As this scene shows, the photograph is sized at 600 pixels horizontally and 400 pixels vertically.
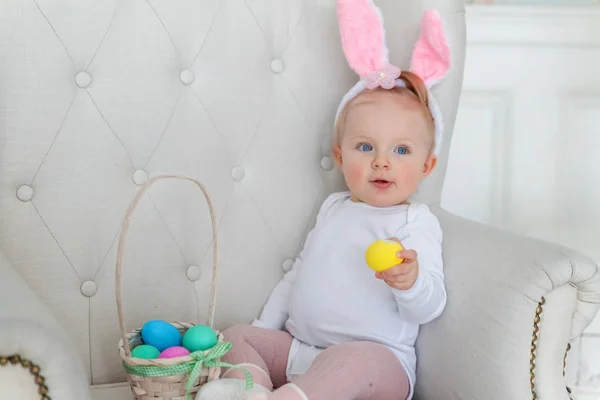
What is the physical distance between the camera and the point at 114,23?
3.98 feet

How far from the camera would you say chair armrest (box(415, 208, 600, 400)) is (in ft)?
3.10

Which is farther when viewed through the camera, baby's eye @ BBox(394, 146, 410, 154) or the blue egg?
baby's eye @ BBox(394, 146, 410, 154)

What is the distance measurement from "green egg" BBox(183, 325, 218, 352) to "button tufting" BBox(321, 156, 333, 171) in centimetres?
42

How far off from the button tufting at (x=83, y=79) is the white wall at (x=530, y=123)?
0.88 metres

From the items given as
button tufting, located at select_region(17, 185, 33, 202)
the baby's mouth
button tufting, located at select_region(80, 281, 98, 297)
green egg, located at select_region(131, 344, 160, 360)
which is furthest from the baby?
button tufting, located at select_region(17, 185, 33, 202)

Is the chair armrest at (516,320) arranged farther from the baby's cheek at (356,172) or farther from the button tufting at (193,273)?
the button tufting at (193,273)

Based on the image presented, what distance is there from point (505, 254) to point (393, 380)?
25 cm

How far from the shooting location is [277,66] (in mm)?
1309

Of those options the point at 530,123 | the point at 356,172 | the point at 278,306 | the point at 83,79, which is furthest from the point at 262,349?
the point at 530,123

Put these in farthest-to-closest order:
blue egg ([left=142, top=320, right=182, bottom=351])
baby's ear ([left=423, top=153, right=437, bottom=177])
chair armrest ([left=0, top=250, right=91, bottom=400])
Result: 1. baby's ear ([left=423, top=153, right=437, bottom=177])
2. blue egg ([left=142, top=320, right=182, bottom=351])
3. chair armrest ([left=0, top=250, right=91, bottom=400])

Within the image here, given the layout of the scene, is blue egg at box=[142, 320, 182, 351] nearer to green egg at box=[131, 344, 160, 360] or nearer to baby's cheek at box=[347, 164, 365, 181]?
green egg at box=[131, 344, 160, 360]

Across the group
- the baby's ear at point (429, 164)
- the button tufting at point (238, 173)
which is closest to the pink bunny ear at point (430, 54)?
the baby's ear at point (429, 164)

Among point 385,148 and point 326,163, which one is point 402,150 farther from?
point 326,163

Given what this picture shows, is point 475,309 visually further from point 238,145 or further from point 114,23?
point 114,23
